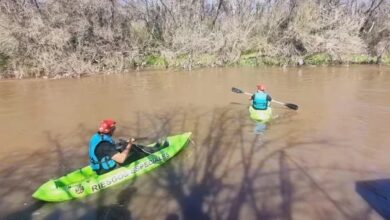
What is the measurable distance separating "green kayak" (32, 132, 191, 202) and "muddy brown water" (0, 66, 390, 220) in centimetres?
17

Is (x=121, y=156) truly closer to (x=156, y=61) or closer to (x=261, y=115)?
(x=261, y=115)

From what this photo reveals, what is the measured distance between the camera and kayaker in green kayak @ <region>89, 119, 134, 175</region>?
7.85m

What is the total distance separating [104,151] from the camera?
7.95 metres

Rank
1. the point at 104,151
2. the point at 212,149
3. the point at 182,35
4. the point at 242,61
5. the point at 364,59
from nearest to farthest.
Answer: the point at 104,151
the point at 212,149
the point at 182,35
the point at 242,61
the point at 364,59

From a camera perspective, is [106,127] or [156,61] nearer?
[106,127]

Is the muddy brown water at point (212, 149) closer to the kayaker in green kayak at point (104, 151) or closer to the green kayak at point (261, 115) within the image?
the green kayak at point (261, 115)

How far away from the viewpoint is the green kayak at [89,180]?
731 centimetres

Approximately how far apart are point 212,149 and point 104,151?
311 centimetres

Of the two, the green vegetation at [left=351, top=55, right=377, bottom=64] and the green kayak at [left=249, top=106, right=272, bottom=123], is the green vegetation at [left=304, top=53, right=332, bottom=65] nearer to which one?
the green vegetation at [left=351, top=55, right=377, bottom=64]

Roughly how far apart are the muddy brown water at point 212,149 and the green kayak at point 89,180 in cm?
17

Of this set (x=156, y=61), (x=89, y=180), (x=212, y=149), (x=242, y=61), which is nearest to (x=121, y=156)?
(x=89, y=180)

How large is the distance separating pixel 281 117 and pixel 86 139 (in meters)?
6.36

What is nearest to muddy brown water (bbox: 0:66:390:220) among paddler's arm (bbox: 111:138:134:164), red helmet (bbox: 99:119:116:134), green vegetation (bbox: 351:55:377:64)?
paddler's arm (bbox: 111:138:134:164)

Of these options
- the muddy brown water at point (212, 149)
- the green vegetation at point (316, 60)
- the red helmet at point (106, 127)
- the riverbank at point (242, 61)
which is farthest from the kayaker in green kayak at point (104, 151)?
the green vegetation at point (316, 60)
